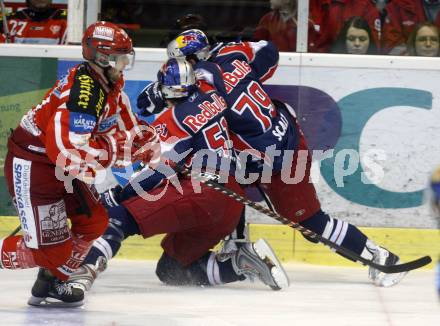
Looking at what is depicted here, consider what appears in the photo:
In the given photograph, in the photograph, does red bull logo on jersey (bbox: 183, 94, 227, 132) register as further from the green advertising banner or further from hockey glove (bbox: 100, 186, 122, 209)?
the green advertising banner

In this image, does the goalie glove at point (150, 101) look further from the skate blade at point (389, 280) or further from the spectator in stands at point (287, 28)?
the skate blade at point (389, 280)

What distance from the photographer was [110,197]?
5688 millimetres

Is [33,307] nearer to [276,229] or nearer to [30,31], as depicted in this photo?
[276,229]

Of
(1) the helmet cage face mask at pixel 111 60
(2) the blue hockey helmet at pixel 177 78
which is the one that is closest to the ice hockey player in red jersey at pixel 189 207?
(2) the blue hockey helmet at pixel 177 78

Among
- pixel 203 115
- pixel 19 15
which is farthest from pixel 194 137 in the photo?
pixel 19 15

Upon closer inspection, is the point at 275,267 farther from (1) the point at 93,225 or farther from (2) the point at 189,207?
(1) the point at 93,225

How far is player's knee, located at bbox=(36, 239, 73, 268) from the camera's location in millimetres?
4504

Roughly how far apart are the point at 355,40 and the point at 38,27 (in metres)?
1.75

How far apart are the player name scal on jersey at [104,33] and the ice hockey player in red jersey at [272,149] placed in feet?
3.55

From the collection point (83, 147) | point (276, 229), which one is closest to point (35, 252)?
point (83, 147)

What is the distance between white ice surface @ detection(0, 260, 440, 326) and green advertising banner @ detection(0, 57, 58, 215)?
0.99 metres

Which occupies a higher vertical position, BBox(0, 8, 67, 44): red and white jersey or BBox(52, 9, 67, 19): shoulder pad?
BBox(52, 9, 67, 19): shoulder pad

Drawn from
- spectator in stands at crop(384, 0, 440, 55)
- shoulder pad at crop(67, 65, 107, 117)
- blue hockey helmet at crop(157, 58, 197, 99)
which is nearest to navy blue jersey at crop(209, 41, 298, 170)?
blue hockey helmet at crop(157, 58, 197, 99)

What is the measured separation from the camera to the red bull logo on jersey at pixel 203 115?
5289 millimetres
